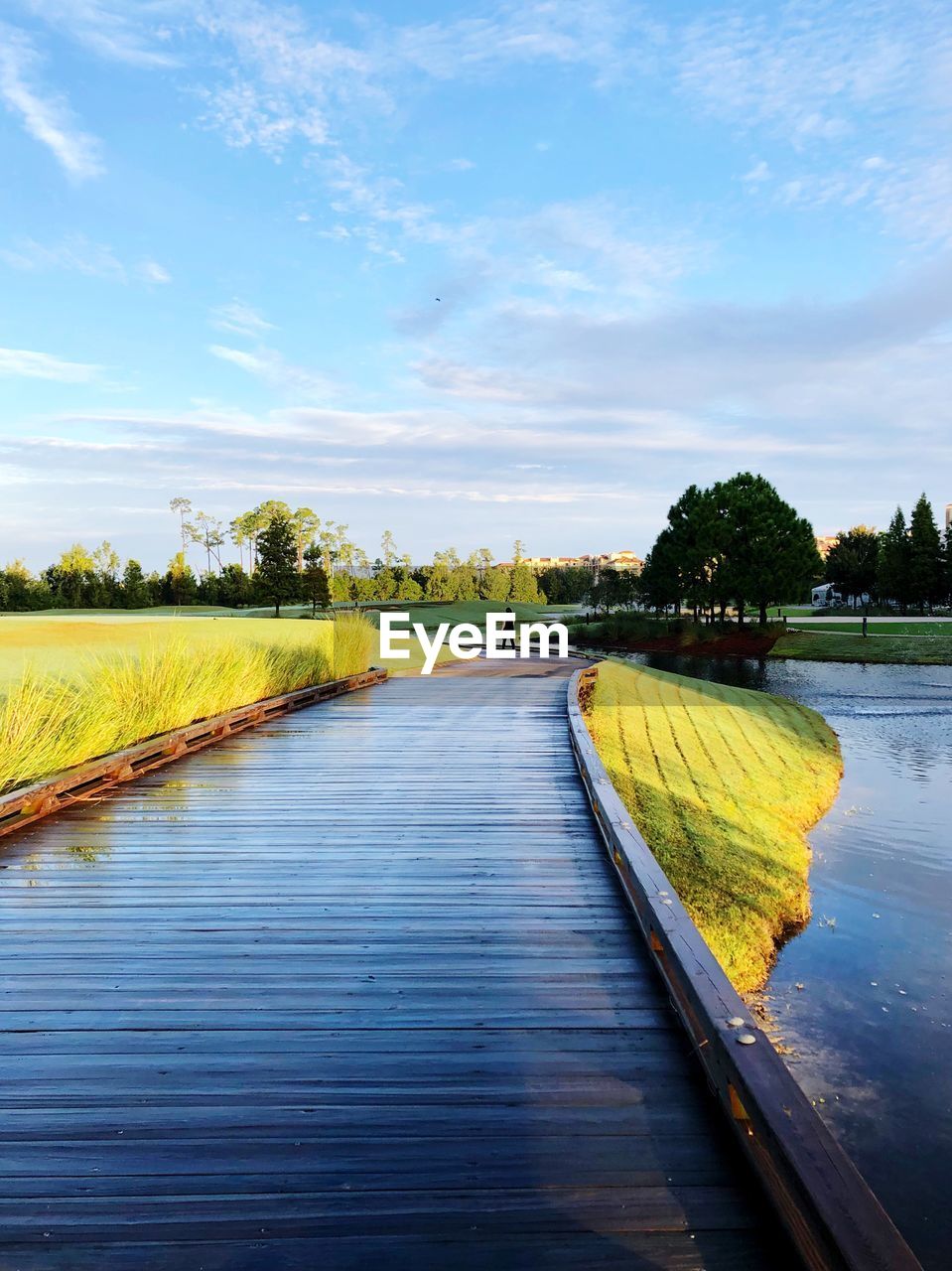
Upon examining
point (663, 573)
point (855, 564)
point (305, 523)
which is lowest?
point (663, 573)

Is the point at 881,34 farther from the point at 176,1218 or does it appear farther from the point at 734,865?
the point at 176,1218

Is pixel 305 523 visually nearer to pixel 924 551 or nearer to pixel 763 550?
pixel 763 550

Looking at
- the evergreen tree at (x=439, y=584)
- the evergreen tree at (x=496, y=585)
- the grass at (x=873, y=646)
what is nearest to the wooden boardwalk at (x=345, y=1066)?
the grass at (x=873, y=646)

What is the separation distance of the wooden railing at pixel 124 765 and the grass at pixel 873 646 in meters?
28.4

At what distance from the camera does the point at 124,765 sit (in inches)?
264

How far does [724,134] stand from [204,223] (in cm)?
975

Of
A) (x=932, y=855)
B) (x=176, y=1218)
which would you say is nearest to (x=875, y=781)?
(x=932, y=855)

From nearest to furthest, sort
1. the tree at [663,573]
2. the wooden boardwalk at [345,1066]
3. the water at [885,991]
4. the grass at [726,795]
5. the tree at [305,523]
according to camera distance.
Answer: the wooden boardwalk at [345,1066], the water at [885,991], the grass at [726,795], the tree at [663,573], the tree at [305,523]

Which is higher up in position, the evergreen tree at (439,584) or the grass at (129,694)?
the evergreen tree at (439,584)

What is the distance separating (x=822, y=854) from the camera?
9.48 metres

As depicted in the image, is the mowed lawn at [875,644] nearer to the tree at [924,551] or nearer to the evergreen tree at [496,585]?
the tree at [924,551]

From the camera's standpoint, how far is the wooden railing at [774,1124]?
150 centimetres

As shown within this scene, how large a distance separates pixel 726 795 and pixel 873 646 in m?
27.3

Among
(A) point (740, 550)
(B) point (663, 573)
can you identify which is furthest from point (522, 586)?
(A) point (740, 550)
